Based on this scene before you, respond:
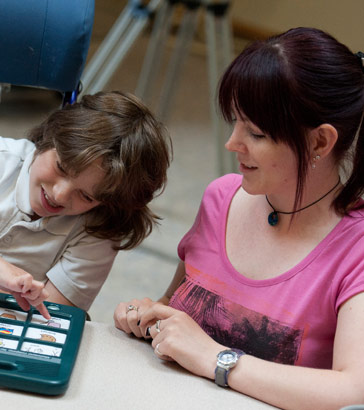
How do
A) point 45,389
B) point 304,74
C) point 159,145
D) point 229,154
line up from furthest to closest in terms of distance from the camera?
1. point 229,154
2. point 159,145
3. point 304,74
4. point 45,389

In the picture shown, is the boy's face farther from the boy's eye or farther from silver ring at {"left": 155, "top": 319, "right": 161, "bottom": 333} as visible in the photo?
silver ring at {"left": 155, "top": 319, "right": 161, "bottom": 333}

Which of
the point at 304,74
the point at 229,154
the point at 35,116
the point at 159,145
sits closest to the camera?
the point at 304,74

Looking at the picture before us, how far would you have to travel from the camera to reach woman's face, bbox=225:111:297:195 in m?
1.07

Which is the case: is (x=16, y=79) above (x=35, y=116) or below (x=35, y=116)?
above

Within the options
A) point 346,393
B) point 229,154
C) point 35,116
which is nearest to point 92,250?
point 346,393

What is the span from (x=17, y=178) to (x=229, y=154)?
1.41 meters

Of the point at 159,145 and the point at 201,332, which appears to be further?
the point at 159,145

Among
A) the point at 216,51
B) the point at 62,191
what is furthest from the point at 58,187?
the point at 216,51

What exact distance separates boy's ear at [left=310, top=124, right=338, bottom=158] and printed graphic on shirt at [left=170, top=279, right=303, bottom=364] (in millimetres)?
299

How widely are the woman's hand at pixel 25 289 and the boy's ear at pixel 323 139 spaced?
493 mm

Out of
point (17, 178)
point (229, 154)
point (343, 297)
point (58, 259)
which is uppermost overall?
point (343, 297)

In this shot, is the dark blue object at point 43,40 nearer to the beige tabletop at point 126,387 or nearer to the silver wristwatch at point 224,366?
the beige tabletop at point 126,387

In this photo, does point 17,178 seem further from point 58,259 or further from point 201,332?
point 201,332

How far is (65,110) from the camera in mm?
1360
